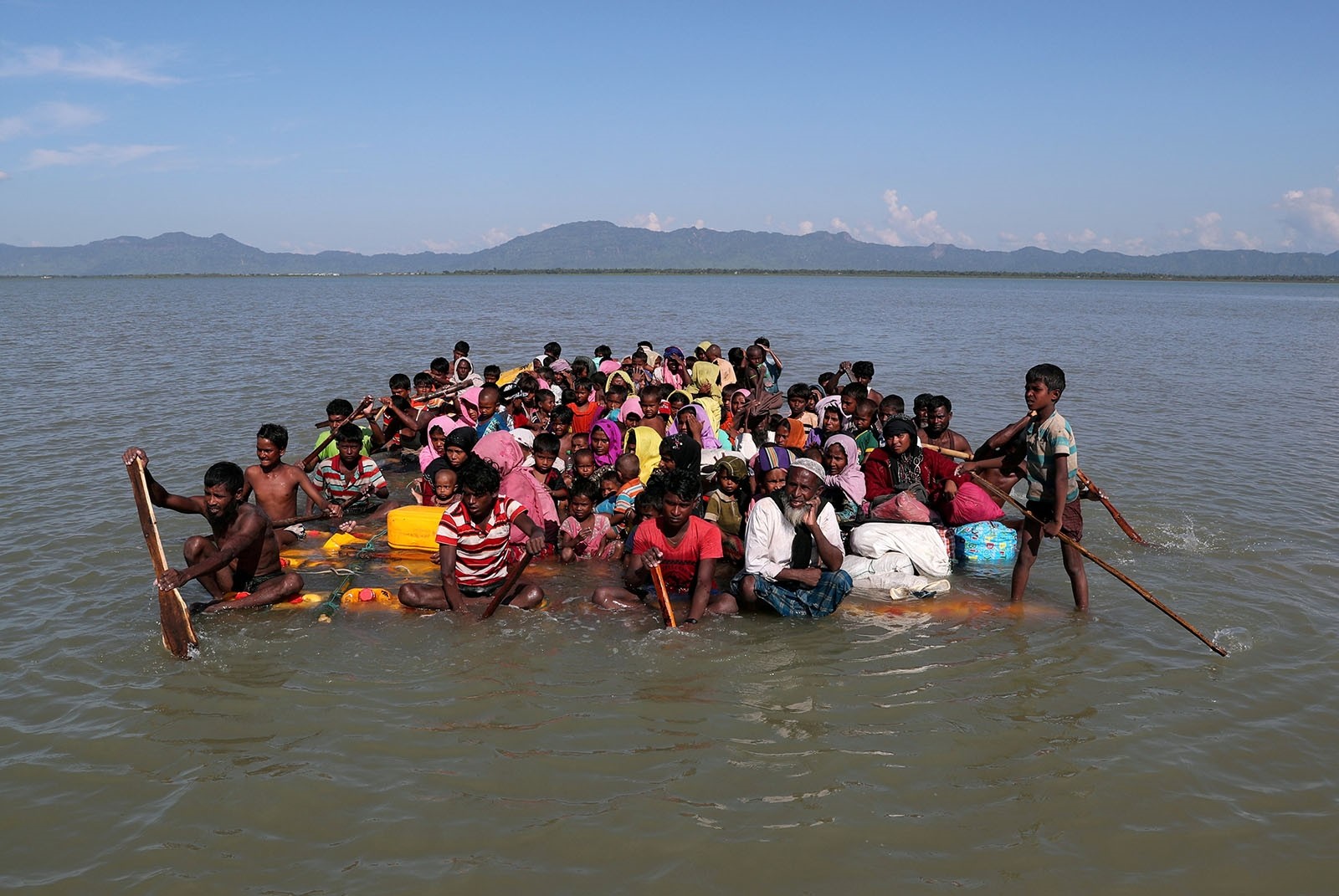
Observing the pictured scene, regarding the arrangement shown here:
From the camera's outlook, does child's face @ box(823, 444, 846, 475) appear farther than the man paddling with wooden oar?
Yes

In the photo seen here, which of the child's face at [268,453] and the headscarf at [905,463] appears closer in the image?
the child's face at [268,453]

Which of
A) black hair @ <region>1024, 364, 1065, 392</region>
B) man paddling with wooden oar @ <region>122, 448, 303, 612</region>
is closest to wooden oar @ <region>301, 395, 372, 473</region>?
man paddling with wooden oar @ <region>122, 448, 303, 612</region>

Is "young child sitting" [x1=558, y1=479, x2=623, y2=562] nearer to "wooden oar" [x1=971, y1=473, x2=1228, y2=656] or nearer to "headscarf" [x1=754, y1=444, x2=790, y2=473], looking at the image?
"headscarf" [x1=754, y1=444, x2=790, y2=473]

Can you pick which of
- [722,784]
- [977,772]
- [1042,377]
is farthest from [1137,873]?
[1042,377]

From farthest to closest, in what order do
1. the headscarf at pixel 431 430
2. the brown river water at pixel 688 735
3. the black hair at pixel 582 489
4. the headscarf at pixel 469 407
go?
the headscarf at pixel 469 407, the headscarf at pixel 431 430, the black hair at pixel 582 489, the brown river water at pixel 688 735

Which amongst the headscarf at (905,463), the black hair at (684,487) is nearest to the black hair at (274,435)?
the black hair at (684,487)

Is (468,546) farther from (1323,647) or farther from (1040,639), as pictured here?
(1323,647)

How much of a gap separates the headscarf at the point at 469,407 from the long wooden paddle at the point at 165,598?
15.5 feet

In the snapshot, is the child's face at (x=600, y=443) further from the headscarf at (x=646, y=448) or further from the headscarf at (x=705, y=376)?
the headscarf at (x=705, y=376)

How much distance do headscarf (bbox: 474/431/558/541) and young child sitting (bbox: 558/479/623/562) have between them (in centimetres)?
17

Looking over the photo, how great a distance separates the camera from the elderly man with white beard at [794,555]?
6215mm

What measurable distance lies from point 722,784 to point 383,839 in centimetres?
168

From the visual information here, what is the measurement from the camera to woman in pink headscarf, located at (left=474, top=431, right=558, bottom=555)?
7.55 m

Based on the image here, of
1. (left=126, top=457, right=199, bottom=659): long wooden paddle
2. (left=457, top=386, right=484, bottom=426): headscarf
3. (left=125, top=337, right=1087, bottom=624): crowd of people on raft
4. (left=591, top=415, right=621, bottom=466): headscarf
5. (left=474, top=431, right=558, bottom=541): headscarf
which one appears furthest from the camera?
(left=457, top=386, right=484, bottom=426): headscarf
